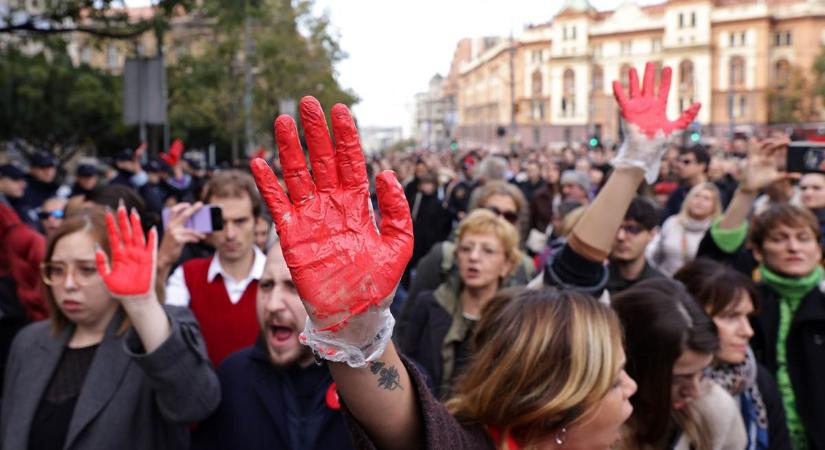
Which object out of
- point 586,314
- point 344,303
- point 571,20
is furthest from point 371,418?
point 571,20

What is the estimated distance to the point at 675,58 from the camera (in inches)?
2753

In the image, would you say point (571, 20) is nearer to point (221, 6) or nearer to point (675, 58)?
point (675, 58)

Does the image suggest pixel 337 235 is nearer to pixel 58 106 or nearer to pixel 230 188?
pixel 230 188

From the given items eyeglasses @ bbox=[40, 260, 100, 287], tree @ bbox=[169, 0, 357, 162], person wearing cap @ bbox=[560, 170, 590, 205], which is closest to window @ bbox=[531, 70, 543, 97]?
tree @ bbox=[169, 0, 357, 162]

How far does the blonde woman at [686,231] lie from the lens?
6.19 m

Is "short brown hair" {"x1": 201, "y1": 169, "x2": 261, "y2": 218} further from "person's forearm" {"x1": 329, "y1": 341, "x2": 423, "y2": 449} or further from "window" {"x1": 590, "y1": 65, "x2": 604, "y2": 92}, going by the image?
"window" {"x1": 590, "y1": 65, "x2": 604, "y2": 92}

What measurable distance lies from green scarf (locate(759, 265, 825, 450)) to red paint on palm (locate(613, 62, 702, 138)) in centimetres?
121

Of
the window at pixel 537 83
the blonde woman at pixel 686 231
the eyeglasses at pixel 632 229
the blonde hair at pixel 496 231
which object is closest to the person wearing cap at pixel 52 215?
the blonde hair at pixel 496 231

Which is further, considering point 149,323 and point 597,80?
point 597,80

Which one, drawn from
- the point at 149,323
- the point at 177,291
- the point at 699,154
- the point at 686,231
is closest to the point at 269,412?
the point at 149,323

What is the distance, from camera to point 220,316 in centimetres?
394

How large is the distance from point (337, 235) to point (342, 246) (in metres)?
0.02

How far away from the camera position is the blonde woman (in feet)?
20.3

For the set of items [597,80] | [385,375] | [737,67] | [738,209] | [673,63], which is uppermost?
[737,67]
